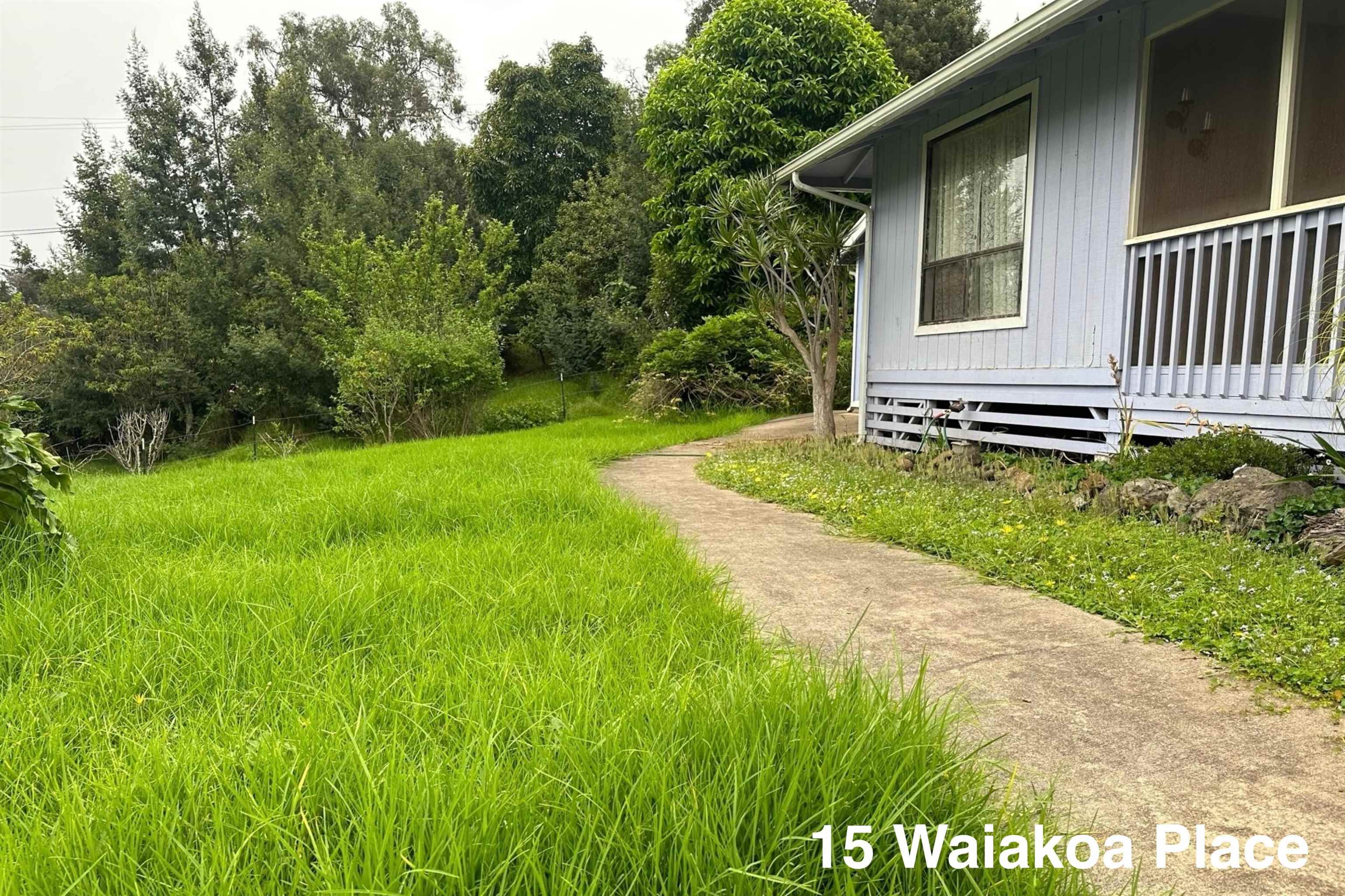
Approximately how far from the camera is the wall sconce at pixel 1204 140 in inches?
173

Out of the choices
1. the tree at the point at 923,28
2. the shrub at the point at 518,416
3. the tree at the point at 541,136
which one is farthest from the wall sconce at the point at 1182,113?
the tree at the point at 541,136

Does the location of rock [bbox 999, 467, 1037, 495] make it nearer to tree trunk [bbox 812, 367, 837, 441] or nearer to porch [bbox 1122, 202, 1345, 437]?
porch [bbox 1122, 202, 1345, 437]

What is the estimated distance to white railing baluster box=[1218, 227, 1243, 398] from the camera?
159 inches

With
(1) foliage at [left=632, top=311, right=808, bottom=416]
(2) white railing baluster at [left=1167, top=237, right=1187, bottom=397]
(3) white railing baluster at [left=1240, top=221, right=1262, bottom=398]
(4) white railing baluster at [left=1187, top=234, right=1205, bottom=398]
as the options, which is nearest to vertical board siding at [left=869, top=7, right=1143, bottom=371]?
(2) white railing baluster at [left=1167, top=237, right=1187, bottom=397]

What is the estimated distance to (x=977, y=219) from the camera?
20.1 feet

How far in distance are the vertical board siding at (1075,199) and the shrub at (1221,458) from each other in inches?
37.3

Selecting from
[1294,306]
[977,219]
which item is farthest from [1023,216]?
[1294,306]

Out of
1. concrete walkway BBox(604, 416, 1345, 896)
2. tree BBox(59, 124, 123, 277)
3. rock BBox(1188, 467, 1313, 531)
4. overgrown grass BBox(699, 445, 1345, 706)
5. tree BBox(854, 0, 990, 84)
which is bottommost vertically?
concrete walkway BBox(604, 416, 1345, 896)

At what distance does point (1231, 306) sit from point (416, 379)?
11.1 meters

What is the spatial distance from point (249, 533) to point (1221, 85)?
5722 mm

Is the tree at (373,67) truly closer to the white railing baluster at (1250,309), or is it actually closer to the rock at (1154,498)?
the white railing baluster at (1250,309)

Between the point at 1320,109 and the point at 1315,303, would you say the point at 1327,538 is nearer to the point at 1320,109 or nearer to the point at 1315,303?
the point at 1315,303

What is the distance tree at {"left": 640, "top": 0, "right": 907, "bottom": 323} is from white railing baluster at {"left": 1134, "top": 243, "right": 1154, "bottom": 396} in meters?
9.69

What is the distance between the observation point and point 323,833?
4.00 feet
